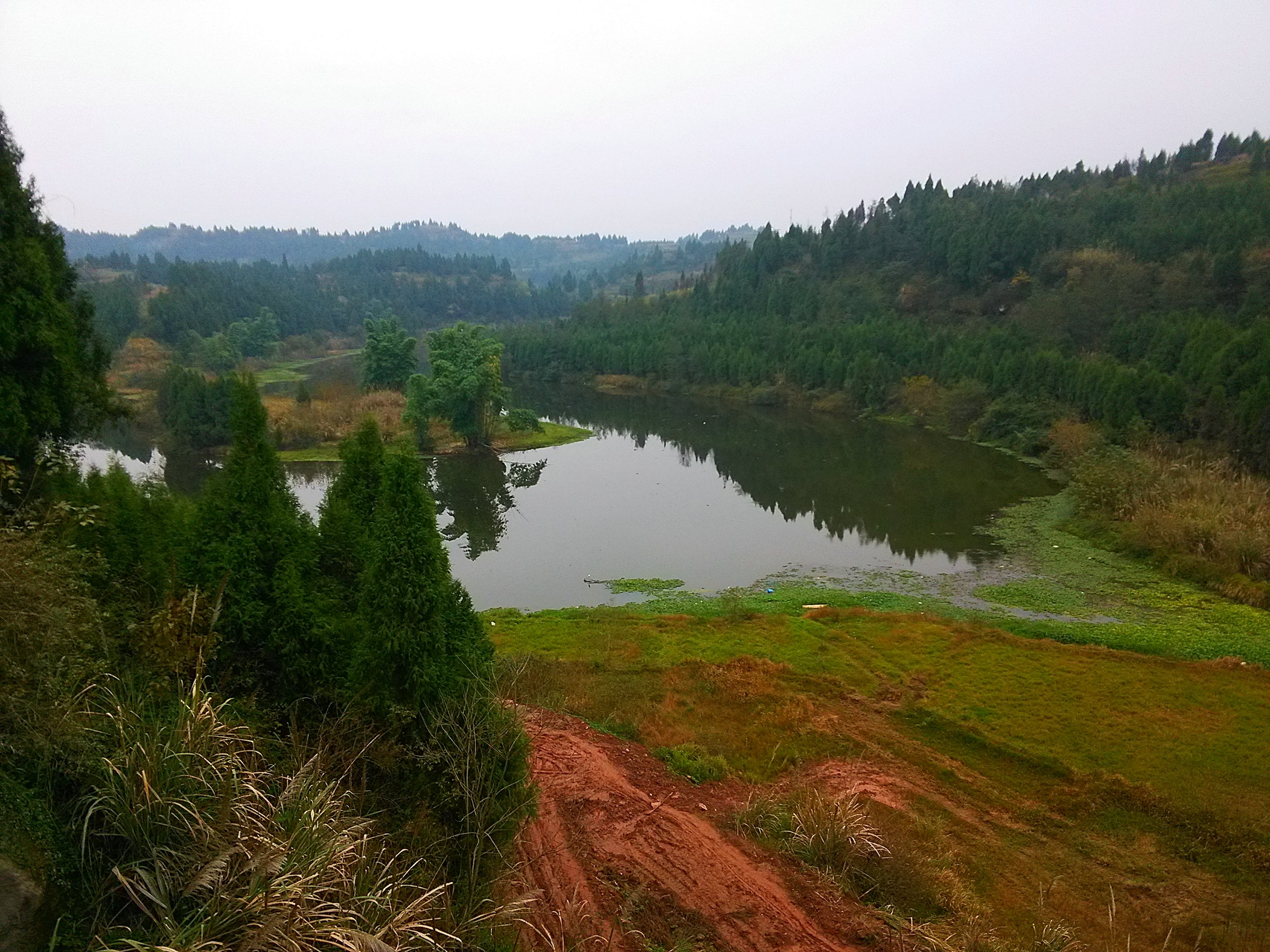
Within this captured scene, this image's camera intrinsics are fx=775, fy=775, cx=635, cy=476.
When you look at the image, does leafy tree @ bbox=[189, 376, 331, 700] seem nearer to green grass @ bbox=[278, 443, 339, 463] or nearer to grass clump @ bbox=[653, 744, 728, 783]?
grass clump @ bbox=[653, 744, 728, 783]

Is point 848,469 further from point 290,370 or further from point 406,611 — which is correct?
point 290,370

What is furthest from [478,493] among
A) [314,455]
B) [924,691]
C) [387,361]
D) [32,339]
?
[32,339]

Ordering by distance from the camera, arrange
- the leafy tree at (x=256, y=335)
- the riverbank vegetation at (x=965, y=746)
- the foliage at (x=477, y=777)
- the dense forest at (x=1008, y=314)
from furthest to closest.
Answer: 1. the leafy tree at (x=256, y=335)
2. the dense forest at (x=1008, y=314)
3. the riverbank vegetation at (x=965, y=746)
4. the foliage at (x=477, y=777)

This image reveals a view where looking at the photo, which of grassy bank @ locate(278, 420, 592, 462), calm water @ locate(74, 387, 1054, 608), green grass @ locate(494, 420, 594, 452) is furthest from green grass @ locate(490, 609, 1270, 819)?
green grass @ locate(494, 420, 594, 452)

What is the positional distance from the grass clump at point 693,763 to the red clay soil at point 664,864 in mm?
382

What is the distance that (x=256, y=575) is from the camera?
8945 mm

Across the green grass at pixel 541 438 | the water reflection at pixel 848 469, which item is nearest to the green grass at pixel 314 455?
the green grass at pixel 541 438

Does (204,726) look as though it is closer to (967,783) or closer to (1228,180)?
(967,783)

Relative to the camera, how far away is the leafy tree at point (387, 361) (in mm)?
58125

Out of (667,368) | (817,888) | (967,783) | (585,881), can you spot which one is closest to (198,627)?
(585,881)

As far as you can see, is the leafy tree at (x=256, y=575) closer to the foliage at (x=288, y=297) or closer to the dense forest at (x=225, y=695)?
the dense forest at (x=225, y=695)

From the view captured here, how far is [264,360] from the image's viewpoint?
3469 inches

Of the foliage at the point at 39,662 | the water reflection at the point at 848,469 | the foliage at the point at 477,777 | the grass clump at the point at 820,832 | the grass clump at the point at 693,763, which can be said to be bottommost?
the water reflection at the point at 848,469

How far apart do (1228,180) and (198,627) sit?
103 meters
